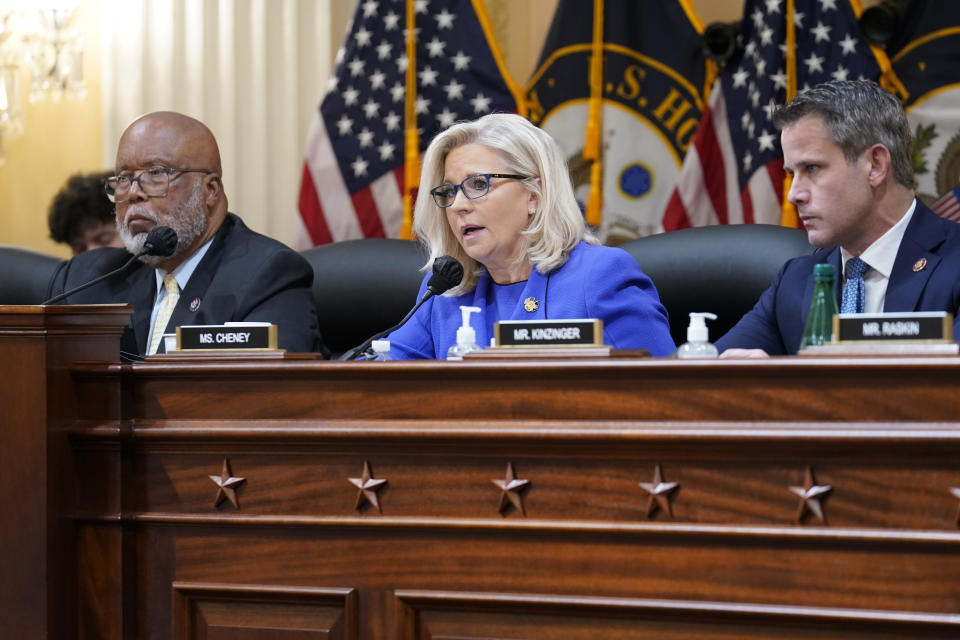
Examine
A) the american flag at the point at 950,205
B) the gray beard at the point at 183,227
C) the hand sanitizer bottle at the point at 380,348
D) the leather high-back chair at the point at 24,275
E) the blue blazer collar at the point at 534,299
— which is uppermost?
the american flag at the point at 950,205

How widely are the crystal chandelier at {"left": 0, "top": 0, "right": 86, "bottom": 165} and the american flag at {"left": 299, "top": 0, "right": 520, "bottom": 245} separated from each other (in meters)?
1.00

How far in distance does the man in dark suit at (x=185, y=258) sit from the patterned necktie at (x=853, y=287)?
120cm

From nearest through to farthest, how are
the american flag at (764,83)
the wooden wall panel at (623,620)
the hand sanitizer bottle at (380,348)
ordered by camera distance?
1. the wooden wall panel at (623,620)
2. the hand sanitizer bottle at (380,348)
3. the american flag at (764,83)

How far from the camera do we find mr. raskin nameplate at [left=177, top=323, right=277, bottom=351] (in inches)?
76.2

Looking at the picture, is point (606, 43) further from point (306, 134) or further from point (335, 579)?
point (335, 579)

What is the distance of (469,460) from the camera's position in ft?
5.63

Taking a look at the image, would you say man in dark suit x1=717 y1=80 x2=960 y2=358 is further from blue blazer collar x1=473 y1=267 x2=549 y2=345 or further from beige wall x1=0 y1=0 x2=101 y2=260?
beige wall x1=0 y1=0 x2=101 y2=260

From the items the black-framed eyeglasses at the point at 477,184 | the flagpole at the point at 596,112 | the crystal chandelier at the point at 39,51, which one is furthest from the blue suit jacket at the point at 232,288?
the crystal chandelier at the point at 39,51

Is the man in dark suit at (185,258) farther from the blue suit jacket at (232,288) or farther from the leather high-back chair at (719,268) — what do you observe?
the leather high-back chair at (719,268)

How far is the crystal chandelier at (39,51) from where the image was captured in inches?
184

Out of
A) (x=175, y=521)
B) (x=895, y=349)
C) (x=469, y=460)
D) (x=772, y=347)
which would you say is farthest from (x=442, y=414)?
(x=772, y=347)

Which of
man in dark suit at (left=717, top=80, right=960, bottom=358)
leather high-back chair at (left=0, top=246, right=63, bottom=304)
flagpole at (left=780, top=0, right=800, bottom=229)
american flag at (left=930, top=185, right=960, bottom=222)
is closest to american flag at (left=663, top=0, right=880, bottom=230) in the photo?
flagpole at (left=780, top=0, right=800, bottom=229)

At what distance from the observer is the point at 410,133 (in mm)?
4418

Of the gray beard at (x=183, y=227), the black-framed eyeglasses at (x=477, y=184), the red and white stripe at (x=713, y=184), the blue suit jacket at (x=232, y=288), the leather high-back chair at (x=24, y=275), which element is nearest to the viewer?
the black-framed eyeglasses at (x=477, y=184)
